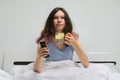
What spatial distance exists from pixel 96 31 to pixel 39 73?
2.76 feet

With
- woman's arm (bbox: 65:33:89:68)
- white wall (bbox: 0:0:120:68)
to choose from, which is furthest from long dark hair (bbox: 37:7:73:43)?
white wall (bbox: 0:0:120:68)

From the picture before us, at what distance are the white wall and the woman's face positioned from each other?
17.4 inches

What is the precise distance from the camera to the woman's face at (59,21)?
5.09 ft

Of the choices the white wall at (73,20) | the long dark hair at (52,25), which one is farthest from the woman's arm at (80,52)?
the white wall at (73,20)

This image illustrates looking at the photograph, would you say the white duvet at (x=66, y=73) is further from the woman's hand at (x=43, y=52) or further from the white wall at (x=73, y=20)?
the white wall at (x=73, y=20)

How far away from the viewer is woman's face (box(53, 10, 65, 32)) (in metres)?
1.55

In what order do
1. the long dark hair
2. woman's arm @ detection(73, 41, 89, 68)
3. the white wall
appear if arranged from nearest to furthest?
woman's arm @ detection(73, 41, 89, 68) → the long dark hair → the white wall

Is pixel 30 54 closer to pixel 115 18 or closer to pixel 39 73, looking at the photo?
pixel 39 73

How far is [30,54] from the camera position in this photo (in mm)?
1992

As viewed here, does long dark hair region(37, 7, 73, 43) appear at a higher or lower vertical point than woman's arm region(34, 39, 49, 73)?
higher

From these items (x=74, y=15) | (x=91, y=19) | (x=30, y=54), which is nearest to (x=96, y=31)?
(x=91, y=19)

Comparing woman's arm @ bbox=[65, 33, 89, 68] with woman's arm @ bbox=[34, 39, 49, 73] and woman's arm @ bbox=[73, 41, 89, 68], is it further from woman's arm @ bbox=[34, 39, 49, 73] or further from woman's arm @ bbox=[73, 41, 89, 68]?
woman's arm @ bbox=[34, 39, 49, 73]

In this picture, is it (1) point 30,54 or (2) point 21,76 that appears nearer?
(2) point 21,76

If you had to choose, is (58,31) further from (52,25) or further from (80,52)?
(80,52)
